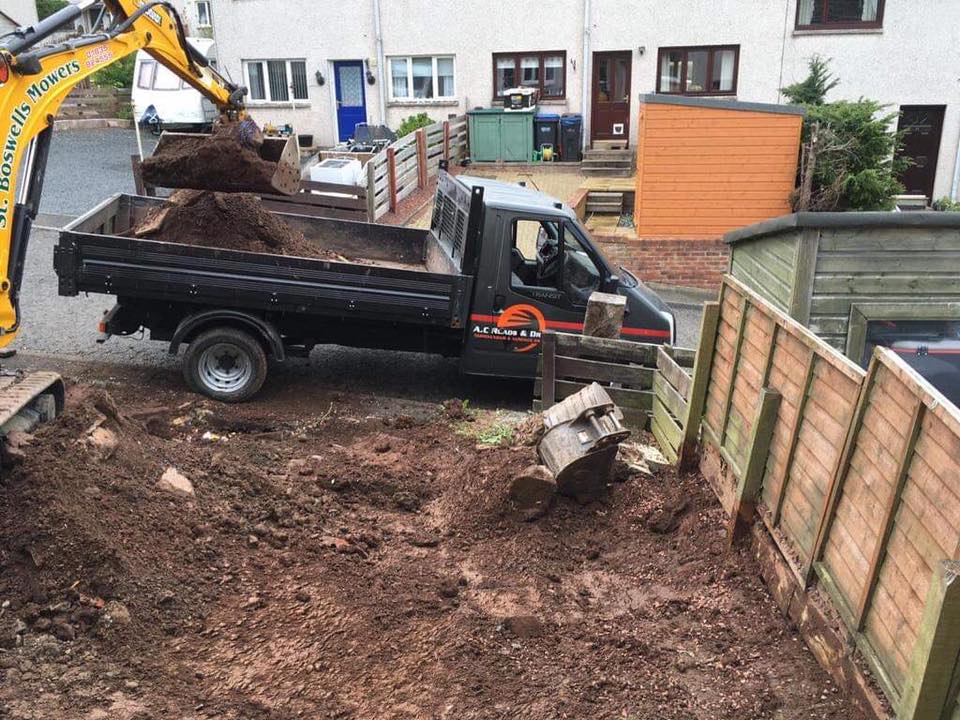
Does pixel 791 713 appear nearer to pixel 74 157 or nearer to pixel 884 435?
pixel 884 435

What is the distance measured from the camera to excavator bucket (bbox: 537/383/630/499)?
611 centimetres

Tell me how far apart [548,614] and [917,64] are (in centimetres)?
1969

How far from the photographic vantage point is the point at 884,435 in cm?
394

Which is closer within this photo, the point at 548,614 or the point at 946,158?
the point at 548,614

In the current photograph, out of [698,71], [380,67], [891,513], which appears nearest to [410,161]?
[380,67]

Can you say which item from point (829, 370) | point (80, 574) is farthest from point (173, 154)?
point (829, 370)

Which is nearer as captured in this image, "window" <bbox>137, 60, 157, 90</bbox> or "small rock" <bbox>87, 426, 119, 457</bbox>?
"small rock" <bbox>87, 426, 119, 457</bbox>

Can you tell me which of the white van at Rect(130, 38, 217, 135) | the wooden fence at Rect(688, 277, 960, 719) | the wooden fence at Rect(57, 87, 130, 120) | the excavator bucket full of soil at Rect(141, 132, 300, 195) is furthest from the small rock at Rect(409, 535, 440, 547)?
the wooden fence at Rect(57, 87, 130, 120)

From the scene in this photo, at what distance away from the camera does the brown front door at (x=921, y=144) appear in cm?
2059

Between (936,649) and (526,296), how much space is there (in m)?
6.54

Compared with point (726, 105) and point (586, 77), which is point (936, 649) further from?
point (586, 77)

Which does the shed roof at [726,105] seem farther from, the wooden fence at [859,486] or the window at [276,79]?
the window at [276,79]

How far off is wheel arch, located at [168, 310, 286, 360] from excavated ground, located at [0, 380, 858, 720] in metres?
2.15

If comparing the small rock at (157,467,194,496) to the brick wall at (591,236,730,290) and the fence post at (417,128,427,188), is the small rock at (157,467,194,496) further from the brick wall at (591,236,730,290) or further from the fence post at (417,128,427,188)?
the fence post at (417,128,427,188)
